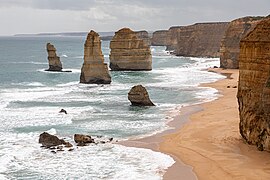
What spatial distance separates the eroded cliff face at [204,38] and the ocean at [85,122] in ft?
183

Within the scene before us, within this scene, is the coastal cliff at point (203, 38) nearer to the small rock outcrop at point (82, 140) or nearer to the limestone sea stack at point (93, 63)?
the limestone sea stack at point (93, 63)

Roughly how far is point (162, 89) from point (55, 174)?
3647 centimetres

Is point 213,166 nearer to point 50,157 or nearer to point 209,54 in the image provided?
point 50,157

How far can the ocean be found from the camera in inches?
898

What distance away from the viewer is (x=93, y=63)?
58.8m

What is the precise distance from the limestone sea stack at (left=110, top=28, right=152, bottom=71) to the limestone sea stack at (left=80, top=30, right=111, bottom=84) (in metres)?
18.8

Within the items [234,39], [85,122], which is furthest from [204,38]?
[85,122]

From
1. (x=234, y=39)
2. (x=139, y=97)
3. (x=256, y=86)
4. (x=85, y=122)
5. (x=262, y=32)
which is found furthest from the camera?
(x=234, y=39)

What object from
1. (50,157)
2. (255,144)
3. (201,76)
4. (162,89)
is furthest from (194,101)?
(201,76)

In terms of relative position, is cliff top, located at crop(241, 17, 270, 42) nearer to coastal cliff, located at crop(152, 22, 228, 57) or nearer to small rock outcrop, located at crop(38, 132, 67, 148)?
small rock outcrop, located at crop(38, 132, 67, 148)

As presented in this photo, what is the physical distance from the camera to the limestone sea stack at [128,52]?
7956 centimetres

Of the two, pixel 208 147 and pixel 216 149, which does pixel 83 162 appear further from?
pixel 216 149

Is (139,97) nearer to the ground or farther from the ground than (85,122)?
farther from the ground

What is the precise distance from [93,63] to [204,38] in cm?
7009
